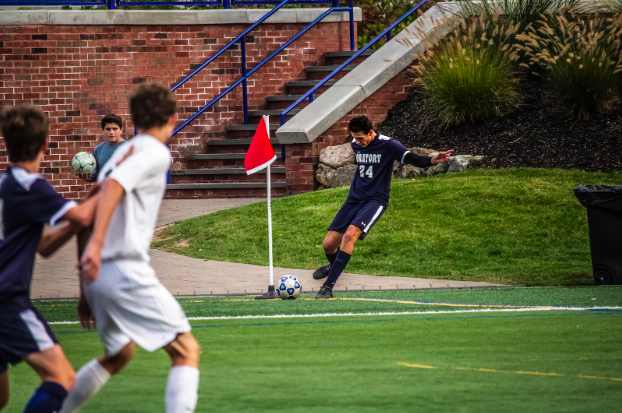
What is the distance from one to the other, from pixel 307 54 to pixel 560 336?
45.4ft

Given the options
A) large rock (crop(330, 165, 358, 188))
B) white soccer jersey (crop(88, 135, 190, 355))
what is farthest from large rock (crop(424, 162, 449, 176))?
white soccer jersey (crop(88, 135, 190, 355))

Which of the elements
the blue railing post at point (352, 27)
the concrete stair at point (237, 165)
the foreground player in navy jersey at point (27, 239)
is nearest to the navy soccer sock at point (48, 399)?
the foreground player in navy jersey at point (27, 239)

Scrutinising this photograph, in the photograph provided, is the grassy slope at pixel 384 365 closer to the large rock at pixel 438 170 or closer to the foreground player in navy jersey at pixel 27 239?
the foreground player in navy jersey at pixel 27 239

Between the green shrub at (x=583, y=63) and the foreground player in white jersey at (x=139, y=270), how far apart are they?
13.6 metres

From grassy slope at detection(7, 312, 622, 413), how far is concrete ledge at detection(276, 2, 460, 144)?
28.9 ft

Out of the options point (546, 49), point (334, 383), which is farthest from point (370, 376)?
point (546, 49)

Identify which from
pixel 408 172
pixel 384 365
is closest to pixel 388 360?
pixel 384 365

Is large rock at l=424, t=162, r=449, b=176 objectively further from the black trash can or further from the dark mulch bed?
the black trash can

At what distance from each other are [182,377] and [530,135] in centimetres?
1350

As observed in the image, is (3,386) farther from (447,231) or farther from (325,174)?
(325,174)

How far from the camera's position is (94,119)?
1839cm

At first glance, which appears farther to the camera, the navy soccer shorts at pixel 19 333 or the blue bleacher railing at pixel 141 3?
the blue bleacher railing at pixel 141 3

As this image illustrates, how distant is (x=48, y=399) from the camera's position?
3832 mm

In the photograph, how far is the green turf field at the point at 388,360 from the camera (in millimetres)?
5191
